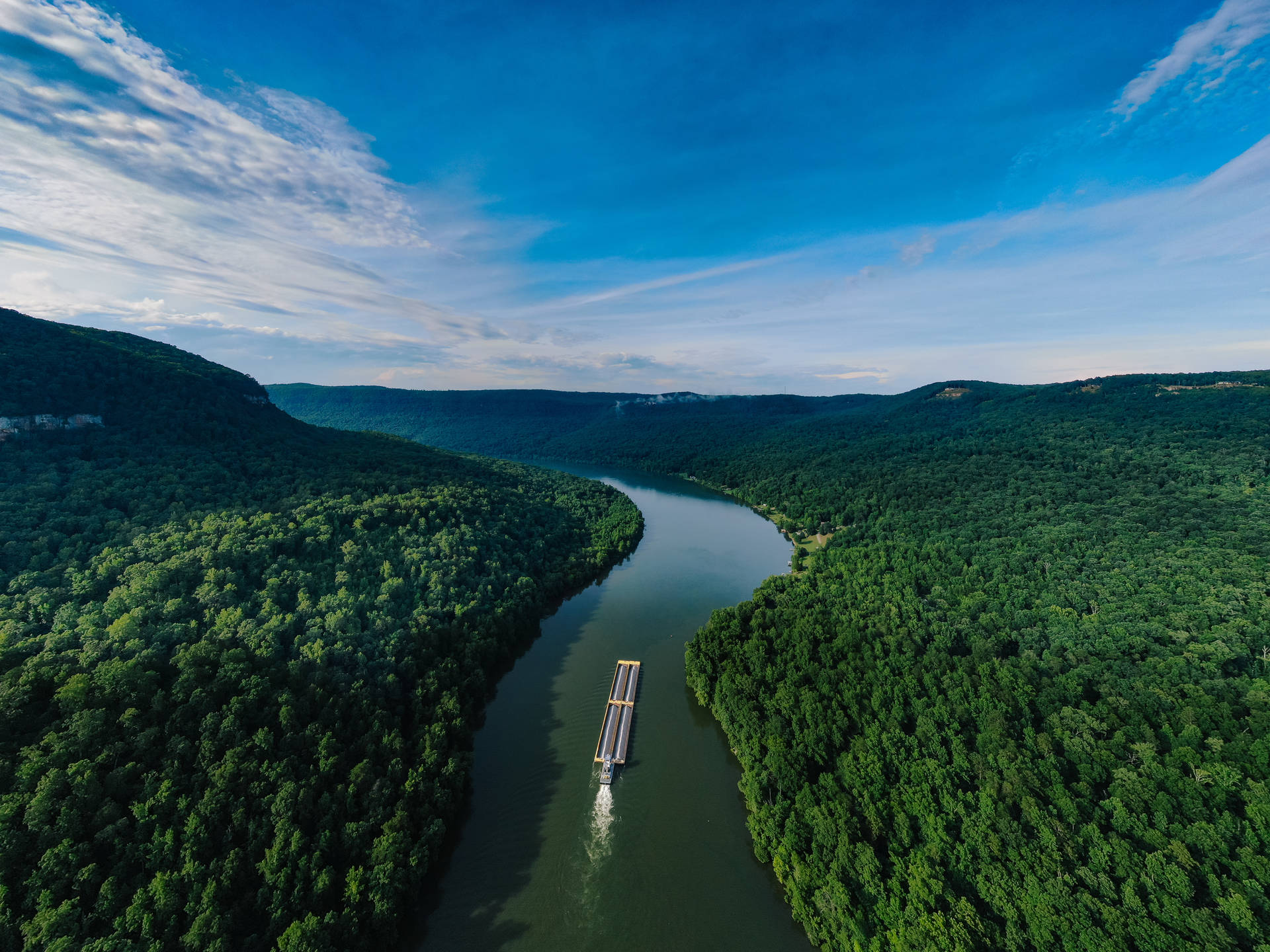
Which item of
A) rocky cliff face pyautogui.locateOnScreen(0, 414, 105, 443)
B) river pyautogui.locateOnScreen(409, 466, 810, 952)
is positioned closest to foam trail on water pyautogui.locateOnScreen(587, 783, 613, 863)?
river pyautogui.locateOnScreen(409, 466, 810, 952)

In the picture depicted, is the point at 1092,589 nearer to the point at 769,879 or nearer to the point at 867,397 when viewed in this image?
the point at 769,879

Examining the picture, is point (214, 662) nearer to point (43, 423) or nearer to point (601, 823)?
point (601, 823)

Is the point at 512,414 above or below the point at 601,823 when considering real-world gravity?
above

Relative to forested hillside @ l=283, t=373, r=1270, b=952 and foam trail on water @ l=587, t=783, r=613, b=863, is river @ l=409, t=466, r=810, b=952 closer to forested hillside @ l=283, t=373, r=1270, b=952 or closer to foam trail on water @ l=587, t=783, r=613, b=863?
foam trail on water @ l=587, t=783, r=613, b=863

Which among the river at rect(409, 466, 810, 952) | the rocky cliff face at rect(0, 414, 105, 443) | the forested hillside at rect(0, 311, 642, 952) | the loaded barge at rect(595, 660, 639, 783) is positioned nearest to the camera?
the forested hillside at rect(0, 311, 642, 952)

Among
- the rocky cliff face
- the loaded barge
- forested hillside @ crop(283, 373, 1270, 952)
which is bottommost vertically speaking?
the loaded barge

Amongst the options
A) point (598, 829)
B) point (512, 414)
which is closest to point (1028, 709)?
point (598, 829)
